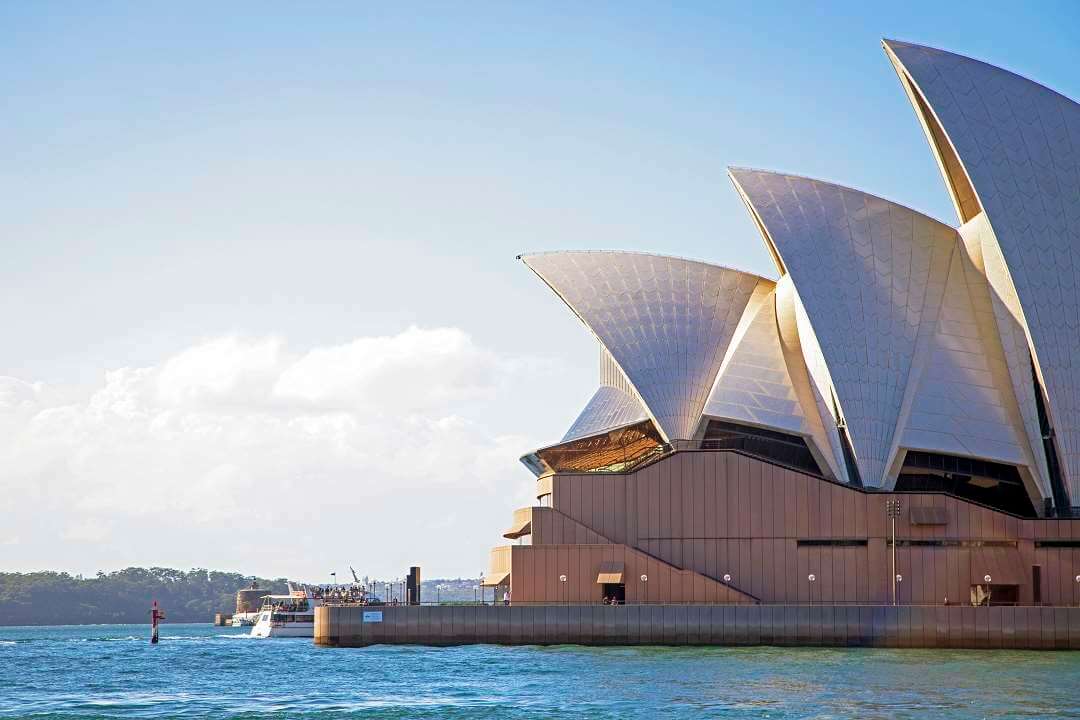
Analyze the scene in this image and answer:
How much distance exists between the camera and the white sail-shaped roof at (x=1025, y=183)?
193 ft

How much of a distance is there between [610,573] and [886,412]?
1311 cm

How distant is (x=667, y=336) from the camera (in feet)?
214

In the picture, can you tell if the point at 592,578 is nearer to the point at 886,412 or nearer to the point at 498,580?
the point at 498,580

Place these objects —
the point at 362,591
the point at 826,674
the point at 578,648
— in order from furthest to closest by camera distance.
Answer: the point at 362,591
the point at 578,648
the point at 826,674

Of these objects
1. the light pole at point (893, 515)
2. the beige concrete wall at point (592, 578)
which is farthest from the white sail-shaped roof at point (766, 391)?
the beige concrete wall at point (592, 578)

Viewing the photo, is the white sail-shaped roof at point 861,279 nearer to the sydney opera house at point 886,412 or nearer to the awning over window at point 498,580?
the sydney opera house at point 886,412

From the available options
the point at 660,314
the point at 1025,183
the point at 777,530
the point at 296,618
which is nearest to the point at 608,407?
the point at 660,314

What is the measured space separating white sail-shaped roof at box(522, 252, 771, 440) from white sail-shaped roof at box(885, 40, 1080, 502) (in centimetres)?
1254

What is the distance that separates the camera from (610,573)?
196 ft

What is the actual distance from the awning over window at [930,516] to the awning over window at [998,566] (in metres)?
1.92

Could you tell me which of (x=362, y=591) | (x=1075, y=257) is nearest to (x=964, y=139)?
(x=1075, y=257)

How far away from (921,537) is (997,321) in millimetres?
9767

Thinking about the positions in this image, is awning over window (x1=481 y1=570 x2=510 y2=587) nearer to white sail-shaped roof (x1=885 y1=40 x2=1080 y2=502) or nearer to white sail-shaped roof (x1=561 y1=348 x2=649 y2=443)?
white sail-shaped roof (x1=561 y1=348 x2=649 y2=443)

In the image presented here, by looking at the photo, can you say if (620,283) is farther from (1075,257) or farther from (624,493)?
(1075,257)
